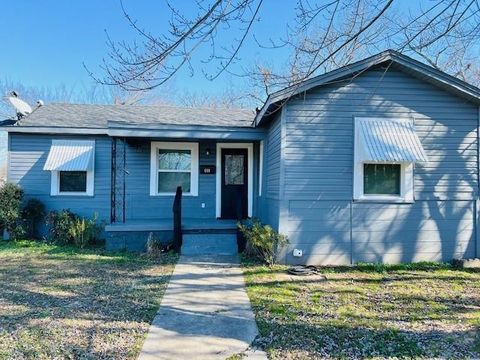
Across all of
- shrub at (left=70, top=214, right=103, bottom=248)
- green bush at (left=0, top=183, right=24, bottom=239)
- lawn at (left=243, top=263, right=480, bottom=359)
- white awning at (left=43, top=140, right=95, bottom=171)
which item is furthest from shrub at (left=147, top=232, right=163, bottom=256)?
green bush at (left=0, top=183, right=24, bottom=239)

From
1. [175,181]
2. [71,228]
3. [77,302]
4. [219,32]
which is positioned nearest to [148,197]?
[175,181]

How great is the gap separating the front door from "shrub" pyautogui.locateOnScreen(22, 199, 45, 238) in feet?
15.7

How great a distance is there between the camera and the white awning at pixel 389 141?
6879mm

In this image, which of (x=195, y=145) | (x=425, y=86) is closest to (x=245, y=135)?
(x=195, y=145)

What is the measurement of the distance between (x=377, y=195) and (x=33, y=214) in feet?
27.8

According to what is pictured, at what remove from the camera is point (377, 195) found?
733 centimetres

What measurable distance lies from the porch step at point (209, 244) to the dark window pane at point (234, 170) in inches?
83.7

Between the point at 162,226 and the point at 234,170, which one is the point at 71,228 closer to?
the point at 162,226

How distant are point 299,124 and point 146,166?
470 cm

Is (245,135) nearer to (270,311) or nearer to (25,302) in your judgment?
(270,311)

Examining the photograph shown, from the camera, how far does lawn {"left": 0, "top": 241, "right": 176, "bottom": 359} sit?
3383 millimetres

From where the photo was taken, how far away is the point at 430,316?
4340 mm

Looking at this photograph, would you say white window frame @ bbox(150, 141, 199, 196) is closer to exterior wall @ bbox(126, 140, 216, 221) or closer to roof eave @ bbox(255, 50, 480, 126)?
exterior wall @ bbox(126, 140, 216, 221)

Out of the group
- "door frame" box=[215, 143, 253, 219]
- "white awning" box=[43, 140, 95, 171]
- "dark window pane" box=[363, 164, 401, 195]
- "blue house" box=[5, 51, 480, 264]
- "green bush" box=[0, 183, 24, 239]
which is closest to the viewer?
"blue house" box=[5, 51, 480, 264]
